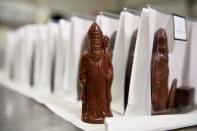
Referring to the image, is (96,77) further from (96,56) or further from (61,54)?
(61,54)

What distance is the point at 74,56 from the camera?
3.74 ft

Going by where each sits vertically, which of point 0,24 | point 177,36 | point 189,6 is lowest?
point 177,36

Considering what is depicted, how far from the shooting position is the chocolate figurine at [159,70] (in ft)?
2.84

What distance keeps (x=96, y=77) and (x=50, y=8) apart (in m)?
2.40

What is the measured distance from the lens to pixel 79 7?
3230mm

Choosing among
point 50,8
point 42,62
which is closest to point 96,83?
point 42,62

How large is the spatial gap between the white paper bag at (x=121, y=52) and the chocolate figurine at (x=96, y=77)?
146mm

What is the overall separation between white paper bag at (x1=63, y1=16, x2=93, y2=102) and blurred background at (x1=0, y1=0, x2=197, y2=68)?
138 centimetres

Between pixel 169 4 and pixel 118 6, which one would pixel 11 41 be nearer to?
pixel 118 6

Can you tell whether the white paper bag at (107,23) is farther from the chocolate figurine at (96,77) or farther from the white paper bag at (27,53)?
the white paper bag at (27,53)

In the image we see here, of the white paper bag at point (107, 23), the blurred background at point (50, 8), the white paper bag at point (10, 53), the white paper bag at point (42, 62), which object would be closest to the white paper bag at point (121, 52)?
the white paper bag at point (107, 23)

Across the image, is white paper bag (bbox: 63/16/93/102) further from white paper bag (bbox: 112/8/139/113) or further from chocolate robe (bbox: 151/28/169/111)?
chocolate robe (bbox: 151/28/169/111)

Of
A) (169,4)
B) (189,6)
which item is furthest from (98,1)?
(189,6)

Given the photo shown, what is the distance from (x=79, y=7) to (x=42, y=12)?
0.56 meters
